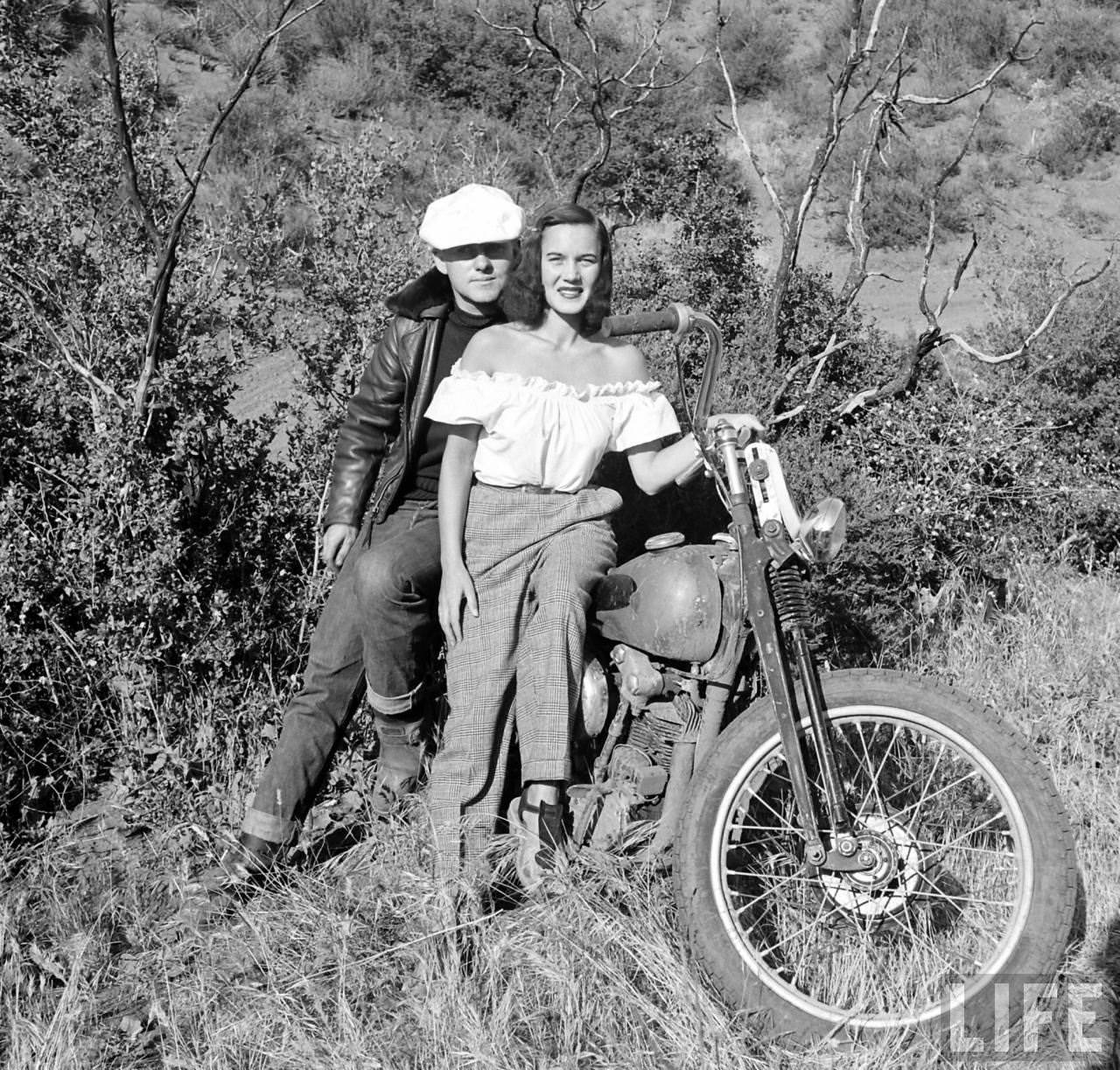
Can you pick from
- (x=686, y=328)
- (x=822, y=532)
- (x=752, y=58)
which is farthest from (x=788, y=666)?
(x=752, y=58)

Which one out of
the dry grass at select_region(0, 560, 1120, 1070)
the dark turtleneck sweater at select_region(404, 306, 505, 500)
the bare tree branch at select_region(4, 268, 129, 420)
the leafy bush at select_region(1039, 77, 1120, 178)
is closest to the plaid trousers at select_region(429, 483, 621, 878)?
the dry grass at select_region(0, 560, 1120, 1070)

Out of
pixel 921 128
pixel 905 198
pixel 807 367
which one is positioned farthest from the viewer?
pixel 921 128

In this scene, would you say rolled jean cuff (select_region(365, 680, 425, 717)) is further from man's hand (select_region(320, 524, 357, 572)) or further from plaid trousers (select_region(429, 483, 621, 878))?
man's hand (select_region(320, 524, 357, 572))

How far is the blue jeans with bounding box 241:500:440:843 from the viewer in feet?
10.5

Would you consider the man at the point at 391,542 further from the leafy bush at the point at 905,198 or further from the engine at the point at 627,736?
the leafy bush at the point at 905,198

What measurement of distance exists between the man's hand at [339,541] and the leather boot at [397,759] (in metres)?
0.50

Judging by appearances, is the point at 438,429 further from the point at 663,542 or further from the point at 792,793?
the point at 792,793

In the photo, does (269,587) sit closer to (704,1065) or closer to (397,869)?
(397,869)

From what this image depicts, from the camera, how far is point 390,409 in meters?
3.56

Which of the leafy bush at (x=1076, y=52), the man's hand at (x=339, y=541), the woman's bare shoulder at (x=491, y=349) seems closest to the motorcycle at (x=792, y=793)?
the woman's bare shoulder at (x=491, y=349)

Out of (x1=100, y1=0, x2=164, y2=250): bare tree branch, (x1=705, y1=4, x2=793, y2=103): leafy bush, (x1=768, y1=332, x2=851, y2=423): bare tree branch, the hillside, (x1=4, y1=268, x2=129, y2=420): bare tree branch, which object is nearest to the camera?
(x1=100, y1=0, x2=164, y2=250): bare tree branch

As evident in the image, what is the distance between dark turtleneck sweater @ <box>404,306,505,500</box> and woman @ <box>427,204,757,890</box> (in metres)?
0.24

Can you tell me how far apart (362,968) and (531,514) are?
1.21 m

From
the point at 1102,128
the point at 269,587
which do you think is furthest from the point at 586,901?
the point at 1102,128
